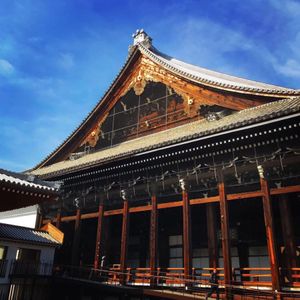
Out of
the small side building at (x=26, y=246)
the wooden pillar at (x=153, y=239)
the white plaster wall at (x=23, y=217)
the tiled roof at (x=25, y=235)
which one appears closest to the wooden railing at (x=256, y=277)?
the wooden pillar at (x=153, y=239)

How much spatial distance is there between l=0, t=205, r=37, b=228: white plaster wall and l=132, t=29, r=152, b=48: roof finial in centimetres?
1248

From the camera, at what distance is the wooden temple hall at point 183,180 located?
1186cm

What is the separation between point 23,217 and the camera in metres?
20.2

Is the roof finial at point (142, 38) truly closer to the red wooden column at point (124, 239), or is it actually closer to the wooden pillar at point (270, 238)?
the red wooden column at point (124, 239)

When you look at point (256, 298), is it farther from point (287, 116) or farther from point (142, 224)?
point (142, 224)

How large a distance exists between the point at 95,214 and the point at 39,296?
436cm

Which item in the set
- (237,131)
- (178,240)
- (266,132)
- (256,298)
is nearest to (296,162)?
(266,132)

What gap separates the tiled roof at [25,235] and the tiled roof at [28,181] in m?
3.70

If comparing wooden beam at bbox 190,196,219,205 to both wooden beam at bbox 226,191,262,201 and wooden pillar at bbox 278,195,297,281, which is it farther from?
wooden pillar at bbox 278,195,297,281

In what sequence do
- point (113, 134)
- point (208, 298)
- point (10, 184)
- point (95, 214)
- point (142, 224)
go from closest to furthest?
point (10, 184) → point (208, 298) → point (95, 214) → point (142, 224) → point (113, 134)

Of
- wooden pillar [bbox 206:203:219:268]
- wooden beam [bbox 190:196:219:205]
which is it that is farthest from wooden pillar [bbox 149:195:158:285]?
wooden pillar [bbox 206:203:219:268]

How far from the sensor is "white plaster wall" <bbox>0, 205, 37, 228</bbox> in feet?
64.3

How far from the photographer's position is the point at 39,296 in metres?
14.9

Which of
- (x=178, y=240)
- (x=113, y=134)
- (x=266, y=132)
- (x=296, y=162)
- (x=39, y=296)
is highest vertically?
(x=113, y=134)
